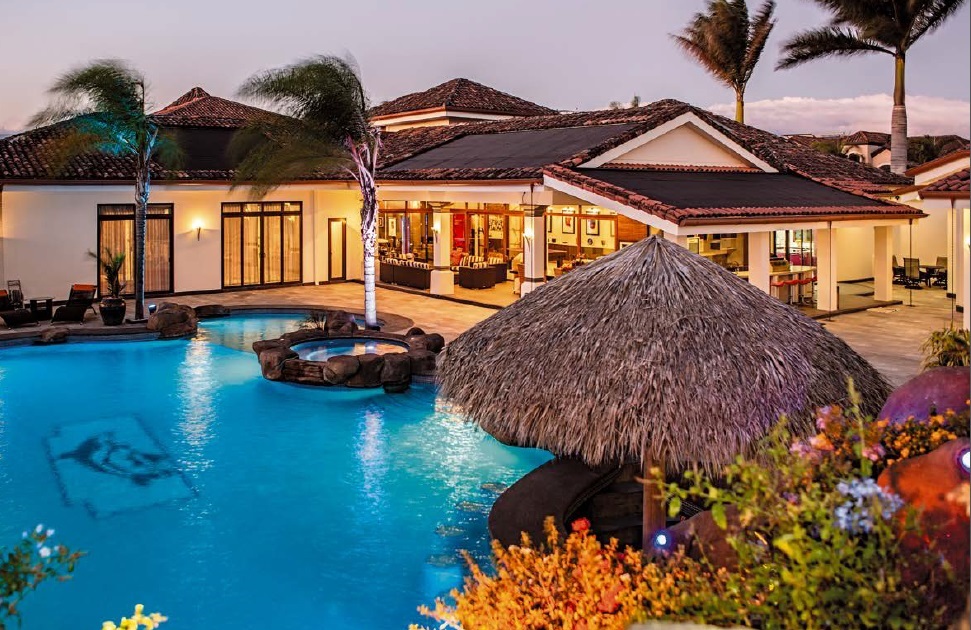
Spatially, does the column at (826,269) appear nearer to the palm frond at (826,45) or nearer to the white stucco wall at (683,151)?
the white stucco wall at (683,151)

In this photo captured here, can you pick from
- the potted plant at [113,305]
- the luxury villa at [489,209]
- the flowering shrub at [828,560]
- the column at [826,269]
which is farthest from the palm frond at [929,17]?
the flowering shrub at [828,560]

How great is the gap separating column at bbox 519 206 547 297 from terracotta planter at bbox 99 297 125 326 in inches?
386

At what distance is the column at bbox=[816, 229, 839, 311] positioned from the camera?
23.5 meters

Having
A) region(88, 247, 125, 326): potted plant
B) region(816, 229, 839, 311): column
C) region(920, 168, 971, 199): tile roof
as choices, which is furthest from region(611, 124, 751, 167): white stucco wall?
region(88, 247, 125, 326): potted plant

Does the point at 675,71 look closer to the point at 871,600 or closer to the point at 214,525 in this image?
the point at 214,525

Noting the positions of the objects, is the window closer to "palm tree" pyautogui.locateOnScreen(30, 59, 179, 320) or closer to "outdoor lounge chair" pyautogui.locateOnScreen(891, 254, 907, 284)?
"palm tree" pyautogui.locateOnScreen(30, 59, 179, 320)

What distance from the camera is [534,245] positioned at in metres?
23.3

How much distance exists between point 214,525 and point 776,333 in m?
6.58

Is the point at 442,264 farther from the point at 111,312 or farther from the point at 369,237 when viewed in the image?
the point at 111,312

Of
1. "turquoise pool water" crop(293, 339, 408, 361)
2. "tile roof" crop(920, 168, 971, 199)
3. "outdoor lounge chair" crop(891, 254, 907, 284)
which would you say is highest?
"tile roof" crop(920, 168, 971, 199)

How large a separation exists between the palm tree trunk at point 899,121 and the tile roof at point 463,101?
13.8 m

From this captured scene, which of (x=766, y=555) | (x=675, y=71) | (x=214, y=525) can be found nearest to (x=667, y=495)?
(x=766, y=555)

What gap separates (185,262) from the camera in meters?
28.2

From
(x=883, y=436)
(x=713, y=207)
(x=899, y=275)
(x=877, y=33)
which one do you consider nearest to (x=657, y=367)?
(x=883, y=436)
